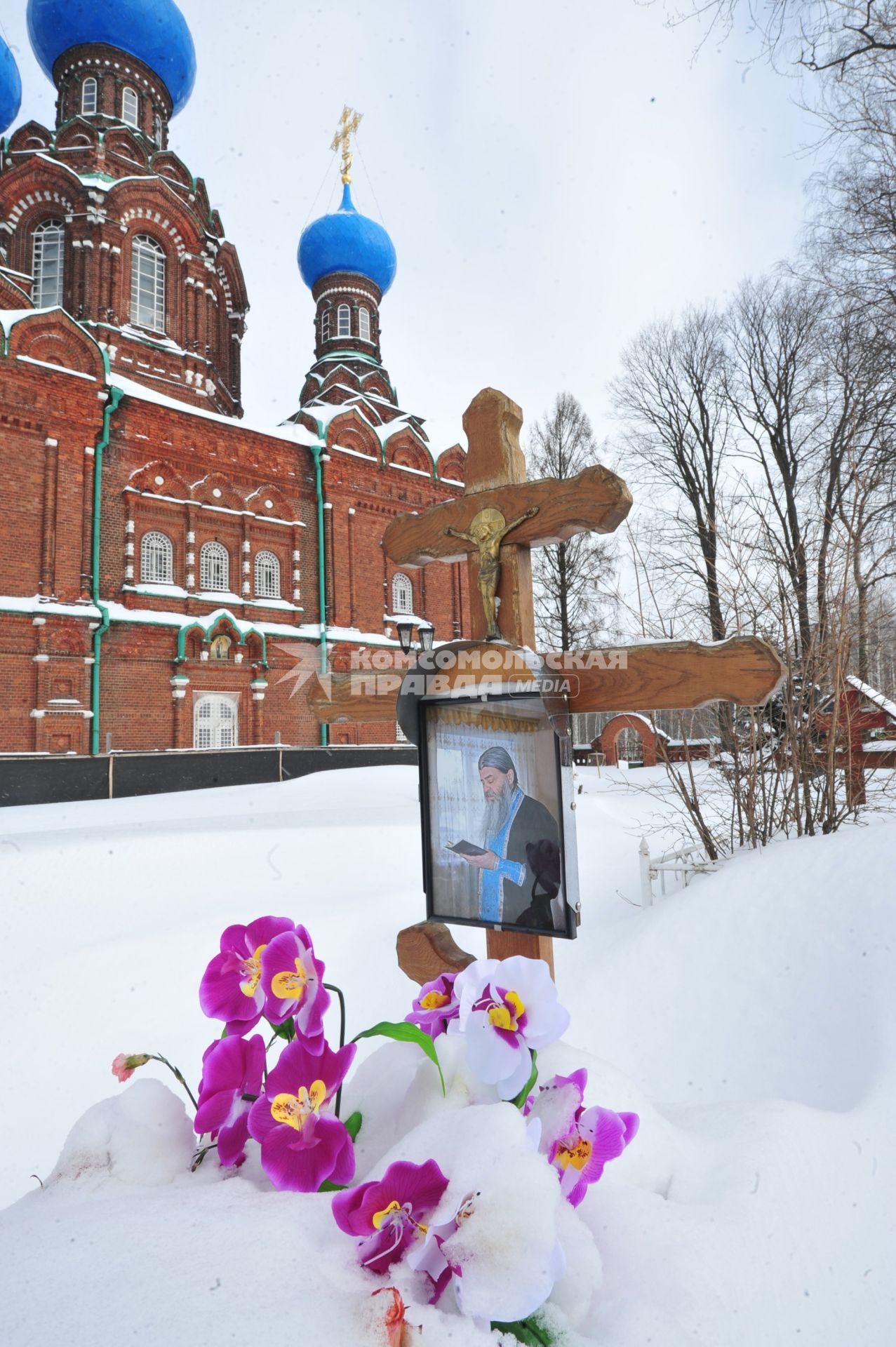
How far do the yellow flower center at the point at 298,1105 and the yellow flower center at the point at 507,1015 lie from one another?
249mm

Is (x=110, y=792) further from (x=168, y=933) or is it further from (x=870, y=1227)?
(x=870, y=1227)

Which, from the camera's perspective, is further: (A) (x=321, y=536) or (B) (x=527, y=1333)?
(A) (x=321, y=536)

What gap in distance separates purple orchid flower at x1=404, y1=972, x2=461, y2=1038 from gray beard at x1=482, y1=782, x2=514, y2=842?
93 cm

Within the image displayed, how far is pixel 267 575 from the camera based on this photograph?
58.9 ft

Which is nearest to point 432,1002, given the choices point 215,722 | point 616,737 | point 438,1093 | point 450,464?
point 438,1093

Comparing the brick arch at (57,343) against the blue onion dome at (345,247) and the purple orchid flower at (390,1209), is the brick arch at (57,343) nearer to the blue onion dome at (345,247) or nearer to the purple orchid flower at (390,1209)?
the blue onion dome at (345,247)

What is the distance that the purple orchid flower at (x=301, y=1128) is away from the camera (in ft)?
3.05

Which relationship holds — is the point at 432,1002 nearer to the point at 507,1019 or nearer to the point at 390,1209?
the point at 507,1019

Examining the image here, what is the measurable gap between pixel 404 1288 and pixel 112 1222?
1.15ft

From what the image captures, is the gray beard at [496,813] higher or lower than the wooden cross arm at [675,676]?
lower

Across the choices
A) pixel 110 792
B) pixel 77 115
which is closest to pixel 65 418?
pixel 110 792

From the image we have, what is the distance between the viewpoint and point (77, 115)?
18938 mm

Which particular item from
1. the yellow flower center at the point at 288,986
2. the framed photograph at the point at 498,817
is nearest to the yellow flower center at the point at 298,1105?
the yellow flower center at the point at 288,986

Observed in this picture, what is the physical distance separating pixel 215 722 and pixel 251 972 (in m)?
16.0
